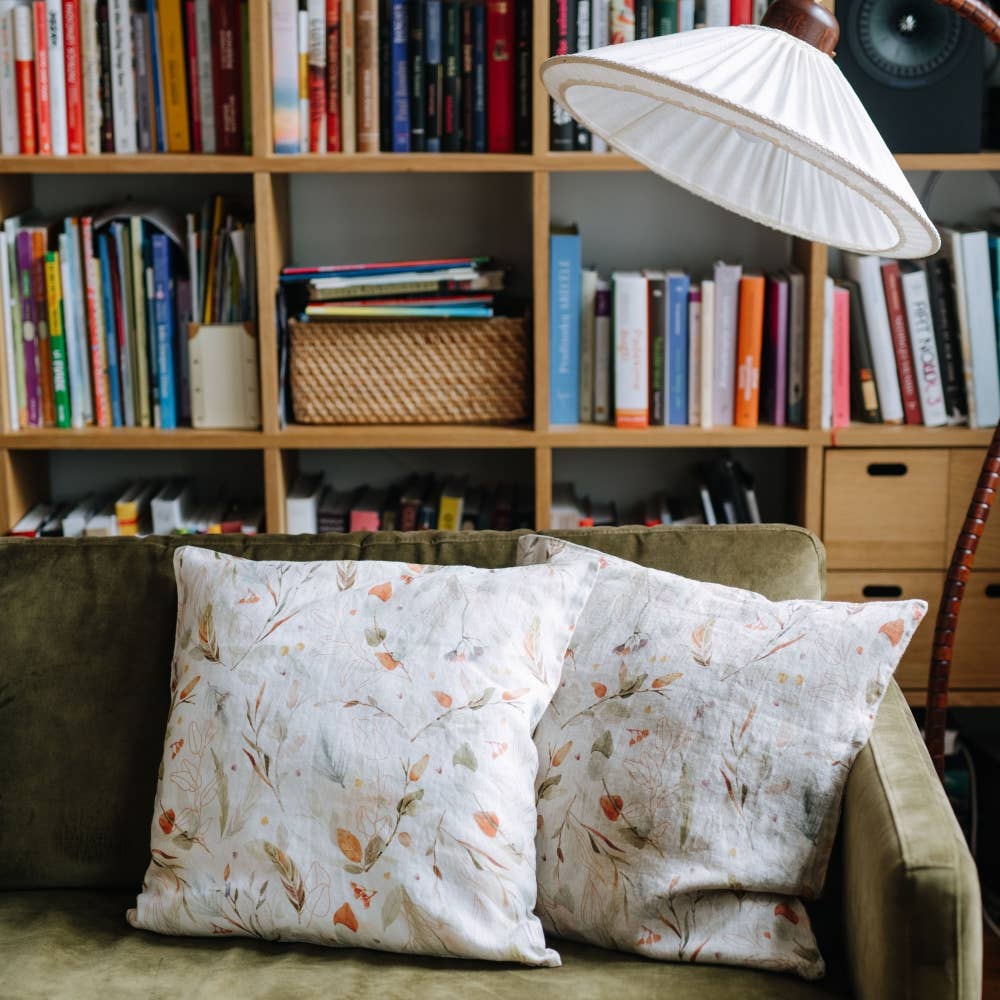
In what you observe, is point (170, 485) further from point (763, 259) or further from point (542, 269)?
point (763, 259)

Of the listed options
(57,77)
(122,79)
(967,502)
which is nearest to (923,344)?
(967,502)

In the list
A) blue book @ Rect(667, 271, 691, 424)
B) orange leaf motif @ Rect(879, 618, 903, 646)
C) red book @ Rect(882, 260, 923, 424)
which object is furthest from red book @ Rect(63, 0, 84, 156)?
orange leaf motif @ Rect(879, 618, 903, 646)

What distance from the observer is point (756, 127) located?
104cm

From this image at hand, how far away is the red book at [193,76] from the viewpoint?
2.35 meters

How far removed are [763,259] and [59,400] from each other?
1371mm

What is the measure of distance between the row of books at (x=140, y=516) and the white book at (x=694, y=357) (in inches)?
32.6

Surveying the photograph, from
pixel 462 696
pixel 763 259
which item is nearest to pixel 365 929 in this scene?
pixel 462 696

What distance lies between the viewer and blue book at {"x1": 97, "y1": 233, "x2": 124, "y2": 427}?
241cm

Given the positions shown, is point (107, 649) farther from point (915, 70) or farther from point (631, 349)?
point (915, 70)

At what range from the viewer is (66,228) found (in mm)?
2414

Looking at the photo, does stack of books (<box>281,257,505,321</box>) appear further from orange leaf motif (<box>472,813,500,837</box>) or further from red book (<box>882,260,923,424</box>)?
orange leaf motif (<box>472,813,500,837</box>)

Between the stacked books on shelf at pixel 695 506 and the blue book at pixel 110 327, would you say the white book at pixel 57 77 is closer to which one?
the blue book at pixel 110 327

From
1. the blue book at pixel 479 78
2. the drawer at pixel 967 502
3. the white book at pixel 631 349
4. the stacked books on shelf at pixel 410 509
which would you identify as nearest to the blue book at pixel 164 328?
the stacked books on shelf at pixel 410 509

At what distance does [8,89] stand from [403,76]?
688mm
